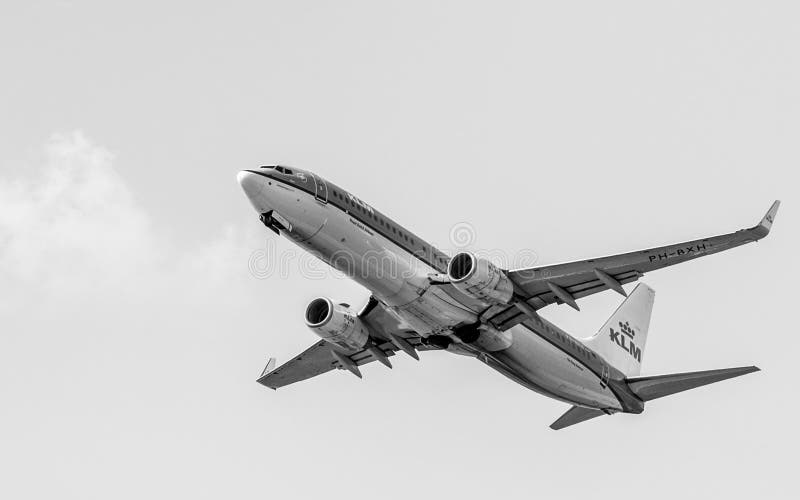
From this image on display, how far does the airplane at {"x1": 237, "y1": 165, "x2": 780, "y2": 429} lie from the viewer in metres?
39.3

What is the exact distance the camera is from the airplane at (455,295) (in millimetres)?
39312

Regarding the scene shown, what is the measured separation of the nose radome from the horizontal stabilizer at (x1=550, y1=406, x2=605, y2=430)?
19137 millimetres

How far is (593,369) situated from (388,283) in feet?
38.5

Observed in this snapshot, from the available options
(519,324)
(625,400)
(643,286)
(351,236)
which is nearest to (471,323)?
(519,324)

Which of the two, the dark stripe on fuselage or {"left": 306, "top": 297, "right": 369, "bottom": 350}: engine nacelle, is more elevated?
the dark stripe on fuselage

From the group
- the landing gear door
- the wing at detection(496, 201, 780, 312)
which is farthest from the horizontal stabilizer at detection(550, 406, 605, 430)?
the landing gear door

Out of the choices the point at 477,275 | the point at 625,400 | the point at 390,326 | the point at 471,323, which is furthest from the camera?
the point at 625,400

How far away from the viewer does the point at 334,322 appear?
4481 cm

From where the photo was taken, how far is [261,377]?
169 feet

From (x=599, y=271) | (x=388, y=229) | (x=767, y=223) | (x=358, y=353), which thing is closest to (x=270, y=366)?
(x=358, y=353)

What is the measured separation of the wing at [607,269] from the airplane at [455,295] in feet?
0.12

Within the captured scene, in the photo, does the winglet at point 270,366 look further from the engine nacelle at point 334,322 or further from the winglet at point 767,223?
the winglet at point 767,223

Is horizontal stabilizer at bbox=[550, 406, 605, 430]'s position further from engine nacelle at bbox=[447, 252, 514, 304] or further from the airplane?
engine nacelle at bbox=[447, 252, 514, 304]

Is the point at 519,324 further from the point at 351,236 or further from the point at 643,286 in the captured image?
the point at 643,286
